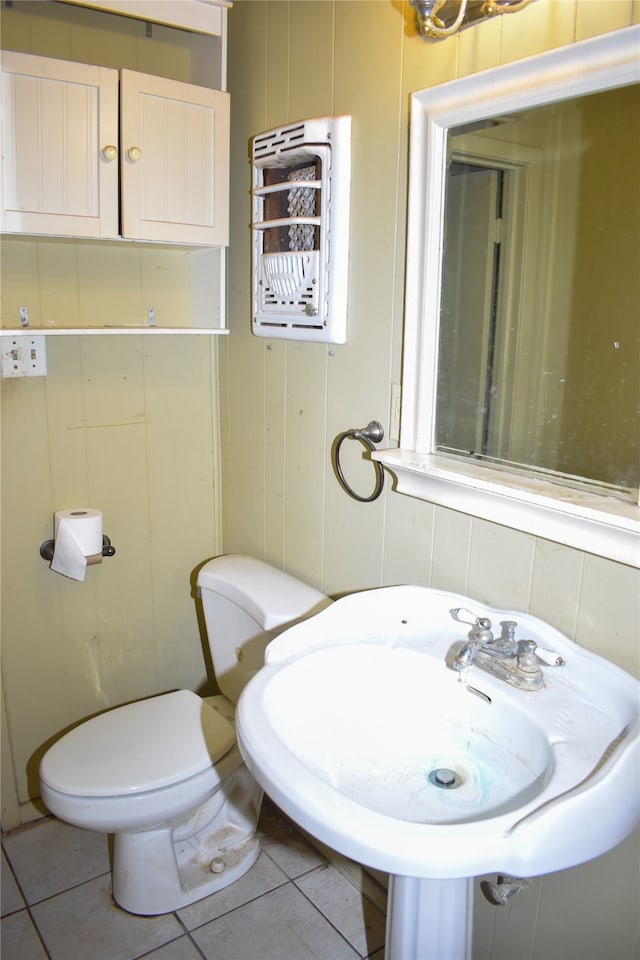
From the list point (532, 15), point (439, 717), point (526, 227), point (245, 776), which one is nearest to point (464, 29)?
point (532, 15)

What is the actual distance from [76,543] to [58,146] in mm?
924

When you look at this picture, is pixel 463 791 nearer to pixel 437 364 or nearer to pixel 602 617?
pixel 602 617

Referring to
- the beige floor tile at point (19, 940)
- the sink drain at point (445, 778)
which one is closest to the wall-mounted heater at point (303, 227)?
the sink drain at point (445, 778)

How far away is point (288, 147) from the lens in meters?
1.61

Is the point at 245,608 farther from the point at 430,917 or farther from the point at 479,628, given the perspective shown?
the point at 430,917

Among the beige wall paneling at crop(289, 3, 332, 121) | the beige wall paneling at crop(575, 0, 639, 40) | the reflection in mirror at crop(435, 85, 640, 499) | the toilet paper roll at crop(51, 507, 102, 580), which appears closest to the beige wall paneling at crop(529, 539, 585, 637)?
the reflection in mirror at crop(435, 85, 640, 499)

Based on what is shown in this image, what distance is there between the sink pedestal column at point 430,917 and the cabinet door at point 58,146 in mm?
1467

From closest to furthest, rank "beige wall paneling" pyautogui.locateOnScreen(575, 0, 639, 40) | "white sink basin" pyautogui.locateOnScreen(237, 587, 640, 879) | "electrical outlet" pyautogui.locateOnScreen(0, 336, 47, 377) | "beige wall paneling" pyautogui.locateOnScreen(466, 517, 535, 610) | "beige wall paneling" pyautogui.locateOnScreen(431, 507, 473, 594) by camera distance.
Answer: "white sink basin" pyautogui.locateOnScreen(237, 587, 640, 879) < "beige wall paneling" pyautogui.locateOnScreen(575, 0, 639, 40) < "beige wall paneling" pyautogui.locateOnScreen(466, 517, 535, 610) < "beige wall paneling" pyautogui.locateOnScreen(431, 507, 473, 594) < "electrical outlet" pyautogui.locateOnScreen(0, 336, 47, 377)

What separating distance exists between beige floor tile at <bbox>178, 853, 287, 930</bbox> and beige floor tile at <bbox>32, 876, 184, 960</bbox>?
41mm

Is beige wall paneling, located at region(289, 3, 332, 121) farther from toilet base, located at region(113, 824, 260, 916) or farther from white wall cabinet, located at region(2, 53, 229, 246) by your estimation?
toilet base, located at region(113, 824, 260, 916)

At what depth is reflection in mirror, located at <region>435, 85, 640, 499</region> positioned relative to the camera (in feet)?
3.69

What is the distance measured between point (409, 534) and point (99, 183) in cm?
105

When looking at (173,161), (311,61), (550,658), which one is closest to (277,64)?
(311,61)

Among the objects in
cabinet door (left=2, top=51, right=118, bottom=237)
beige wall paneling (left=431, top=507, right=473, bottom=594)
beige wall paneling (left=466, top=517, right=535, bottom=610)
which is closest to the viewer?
beige wall paneling (left=466, top=517, right=535, bottom=610)
